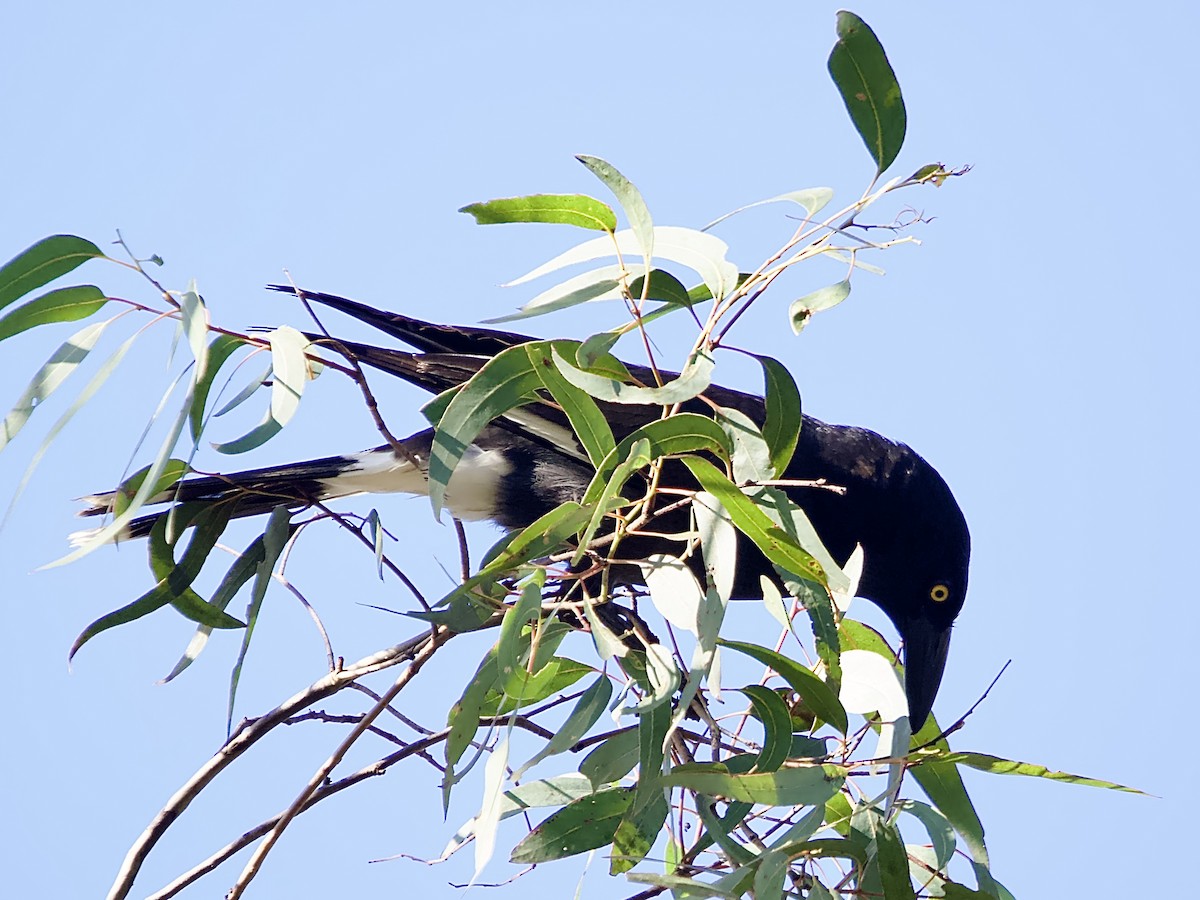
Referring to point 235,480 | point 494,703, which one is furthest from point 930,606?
point 235,480

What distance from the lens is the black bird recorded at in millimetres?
2562

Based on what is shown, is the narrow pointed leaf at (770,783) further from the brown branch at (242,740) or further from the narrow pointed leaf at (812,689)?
the brown branch at (242,740)

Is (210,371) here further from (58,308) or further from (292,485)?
(292,485)

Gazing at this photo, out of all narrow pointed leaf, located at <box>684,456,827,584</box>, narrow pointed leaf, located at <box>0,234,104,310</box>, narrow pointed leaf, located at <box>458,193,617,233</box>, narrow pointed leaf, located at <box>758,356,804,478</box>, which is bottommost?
narrow pointed leaf, located at <box>684,456,827,584</box>

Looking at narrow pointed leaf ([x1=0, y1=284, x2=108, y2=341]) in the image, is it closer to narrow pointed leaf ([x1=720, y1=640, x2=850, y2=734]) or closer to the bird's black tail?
the bird's black tail

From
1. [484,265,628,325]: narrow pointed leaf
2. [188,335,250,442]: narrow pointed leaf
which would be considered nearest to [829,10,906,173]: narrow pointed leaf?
[484,265,628,325]: narrow pointed leaf

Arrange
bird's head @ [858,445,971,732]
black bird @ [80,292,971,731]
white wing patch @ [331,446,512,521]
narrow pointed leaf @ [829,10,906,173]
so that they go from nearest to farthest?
narrow pointed leaf @ [829,10,906,173]
black bird @ [80,292,971,731]
white wing patch @ [331,446,512,521]
bird's head @ [858,445,971,732]

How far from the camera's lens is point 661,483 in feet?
8.87

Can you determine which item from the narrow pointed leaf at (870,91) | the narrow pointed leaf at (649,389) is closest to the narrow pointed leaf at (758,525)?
the narrow pointed leaf at (649,389)

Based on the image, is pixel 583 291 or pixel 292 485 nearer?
pixel 583 291

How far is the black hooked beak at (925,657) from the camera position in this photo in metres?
3.29

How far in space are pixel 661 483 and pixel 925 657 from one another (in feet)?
3.48

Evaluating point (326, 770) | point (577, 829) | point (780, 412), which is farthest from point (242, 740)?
point (780, 412)

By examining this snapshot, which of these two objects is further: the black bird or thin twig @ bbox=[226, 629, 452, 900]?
the black bird
